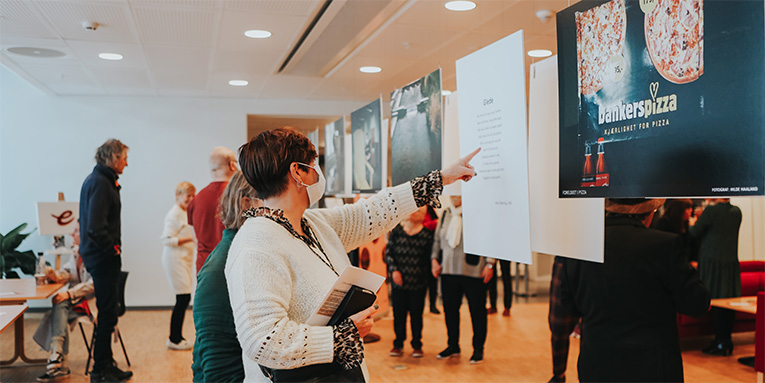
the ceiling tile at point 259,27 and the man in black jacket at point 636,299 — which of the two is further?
the ceiling tile at point 259,27

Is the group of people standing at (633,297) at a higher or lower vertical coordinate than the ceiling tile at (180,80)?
lower

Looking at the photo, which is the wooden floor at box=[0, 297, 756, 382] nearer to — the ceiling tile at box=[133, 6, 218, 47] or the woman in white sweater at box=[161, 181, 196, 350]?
the woman in white sweater at box=[161, 181, 196, 350]

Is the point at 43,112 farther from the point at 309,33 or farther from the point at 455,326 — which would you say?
the point at 455,326

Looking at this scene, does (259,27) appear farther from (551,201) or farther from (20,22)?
(551,201)

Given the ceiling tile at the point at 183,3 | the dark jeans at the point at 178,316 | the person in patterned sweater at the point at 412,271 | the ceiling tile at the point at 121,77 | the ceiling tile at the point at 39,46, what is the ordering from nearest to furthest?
the ceiling tile at the point at 183,3 → the ceiling tile at the point at 39,46 → the person in patterned sweater at the point at 412,271 → the dark jeans at the point at 178,316 → the ceiling tile at the point at 121,77

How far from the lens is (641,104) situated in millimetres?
1986

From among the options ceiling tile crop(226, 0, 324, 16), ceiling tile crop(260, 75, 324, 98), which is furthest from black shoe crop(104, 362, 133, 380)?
ceiling tile crop(260, 75, 324, 98)

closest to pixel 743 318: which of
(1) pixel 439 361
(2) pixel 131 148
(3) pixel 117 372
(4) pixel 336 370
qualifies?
(1) pixel 439 361

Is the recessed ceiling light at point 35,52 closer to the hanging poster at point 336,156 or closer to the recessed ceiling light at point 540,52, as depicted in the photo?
the hanging poster at point 336,156

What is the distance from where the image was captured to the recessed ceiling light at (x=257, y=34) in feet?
17.3

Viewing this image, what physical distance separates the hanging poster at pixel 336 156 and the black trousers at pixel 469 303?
1.46 meters

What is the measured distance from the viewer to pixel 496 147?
266 cm

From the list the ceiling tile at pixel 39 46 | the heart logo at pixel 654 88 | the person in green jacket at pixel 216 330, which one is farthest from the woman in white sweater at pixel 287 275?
the ceiling tile at pixel 39 46

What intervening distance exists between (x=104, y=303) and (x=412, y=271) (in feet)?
8.93
